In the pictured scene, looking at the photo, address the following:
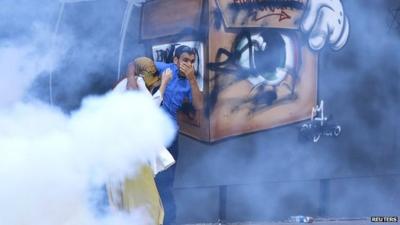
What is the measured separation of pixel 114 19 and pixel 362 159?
7.96 feet

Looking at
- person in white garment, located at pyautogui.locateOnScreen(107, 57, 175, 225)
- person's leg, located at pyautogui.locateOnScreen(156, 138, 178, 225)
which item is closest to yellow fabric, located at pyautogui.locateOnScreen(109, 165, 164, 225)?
person in white garment, located at pyautogui.locateOnScreen(107, 57, 175, 225)

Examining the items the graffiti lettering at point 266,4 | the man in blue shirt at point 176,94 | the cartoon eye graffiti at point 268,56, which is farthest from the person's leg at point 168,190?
the graffiti lettering at point 266,4

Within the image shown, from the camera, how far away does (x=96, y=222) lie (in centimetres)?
449

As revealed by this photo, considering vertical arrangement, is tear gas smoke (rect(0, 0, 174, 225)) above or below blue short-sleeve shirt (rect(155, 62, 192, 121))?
below

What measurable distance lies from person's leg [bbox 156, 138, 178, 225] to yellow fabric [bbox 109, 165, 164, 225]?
0.54 meters

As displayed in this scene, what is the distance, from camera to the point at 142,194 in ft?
16.0

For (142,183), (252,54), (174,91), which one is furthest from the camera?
(252,54)

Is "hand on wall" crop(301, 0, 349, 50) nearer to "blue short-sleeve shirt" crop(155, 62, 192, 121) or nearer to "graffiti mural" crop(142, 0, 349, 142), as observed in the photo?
"graffiti mural" crop(142, 0, 349, 142)

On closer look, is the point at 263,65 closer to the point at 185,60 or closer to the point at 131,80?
the point at 185,60

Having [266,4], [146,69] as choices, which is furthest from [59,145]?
[266,4]

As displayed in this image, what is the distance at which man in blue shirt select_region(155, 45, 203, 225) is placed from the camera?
5.51 meters

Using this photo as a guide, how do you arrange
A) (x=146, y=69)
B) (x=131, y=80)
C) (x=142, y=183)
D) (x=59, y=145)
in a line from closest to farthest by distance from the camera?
(x=59, y=145) < (x=142, y=183) < (x=131, y=80) < (x=146, y=69)

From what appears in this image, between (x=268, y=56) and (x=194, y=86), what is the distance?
65 cm

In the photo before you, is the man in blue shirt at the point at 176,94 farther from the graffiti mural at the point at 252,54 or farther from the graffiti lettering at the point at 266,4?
the graffiti lettering at the point at 266,4
